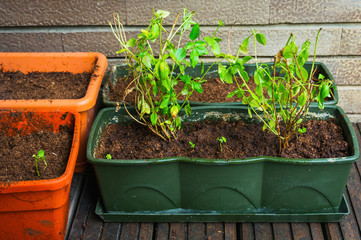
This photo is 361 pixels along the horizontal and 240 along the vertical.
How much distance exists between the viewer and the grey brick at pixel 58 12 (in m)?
2.07

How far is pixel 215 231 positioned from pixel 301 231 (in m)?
0.37

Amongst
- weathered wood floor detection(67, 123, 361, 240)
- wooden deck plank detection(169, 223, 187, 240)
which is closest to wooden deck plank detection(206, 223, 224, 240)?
weathered wood floor detection(67, 123, 361, 240)

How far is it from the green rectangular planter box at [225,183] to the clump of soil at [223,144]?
67mm

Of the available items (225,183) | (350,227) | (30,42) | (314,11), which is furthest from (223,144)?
(30,42)

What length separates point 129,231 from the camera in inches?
68.6

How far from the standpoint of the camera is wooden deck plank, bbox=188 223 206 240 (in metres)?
1.70

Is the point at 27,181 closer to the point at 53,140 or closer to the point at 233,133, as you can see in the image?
the point at 53,140

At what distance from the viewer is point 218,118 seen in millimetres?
1899

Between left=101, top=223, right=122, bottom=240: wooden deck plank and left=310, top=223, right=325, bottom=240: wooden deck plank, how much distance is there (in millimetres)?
852

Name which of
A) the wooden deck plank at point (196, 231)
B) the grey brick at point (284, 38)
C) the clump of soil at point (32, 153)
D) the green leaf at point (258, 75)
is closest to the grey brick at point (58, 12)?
the grey brick at point (284, 38)

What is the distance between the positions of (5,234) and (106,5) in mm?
1214

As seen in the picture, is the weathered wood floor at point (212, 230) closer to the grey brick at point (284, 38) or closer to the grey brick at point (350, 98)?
the grey brick at point (350, 98)

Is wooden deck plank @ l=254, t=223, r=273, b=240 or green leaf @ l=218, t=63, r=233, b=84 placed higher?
green leaf @ l=218, t=63, r=233, b=84

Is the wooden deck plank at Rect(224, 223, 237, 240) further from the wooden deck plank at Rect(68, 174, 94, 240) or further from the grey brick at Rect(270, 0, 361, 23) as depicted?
the grey brick at Rect(270, 0, 361, 23)
